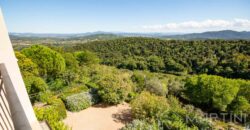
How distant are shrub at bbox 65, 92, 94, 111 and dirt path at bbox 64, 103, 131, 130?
35 cm

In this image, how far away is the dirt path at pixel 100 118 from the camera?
12.6m

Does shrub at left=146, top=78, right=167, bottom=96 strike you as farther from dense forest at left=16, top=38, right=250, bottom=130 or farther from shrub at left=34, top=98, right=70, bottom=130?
shrub at left=34, top=98, right=70, bottom=130

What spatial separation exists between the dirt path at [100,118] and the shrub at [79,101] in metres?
0.35

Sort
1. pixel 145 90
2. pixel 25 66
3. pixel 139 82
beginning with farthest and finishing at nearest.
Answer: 1. pixel 25 66
2. pixel 139 82
3. pixel 145 90

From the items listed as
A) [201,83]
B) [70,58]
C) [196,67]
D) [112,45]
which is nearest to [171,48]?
[196,67]

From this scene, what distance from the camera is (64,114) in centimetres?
1313

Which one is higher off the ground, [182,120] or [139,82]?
[182,120]

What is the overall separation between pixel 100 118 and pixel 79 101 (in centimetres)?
221

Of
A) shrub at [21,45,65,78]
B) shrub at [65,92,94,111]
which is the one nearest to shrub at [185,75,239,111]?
shrub at [65,92,94,111]

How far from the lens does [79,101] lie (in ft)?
48.6

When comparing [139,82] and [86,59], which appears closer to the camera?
[139,82]

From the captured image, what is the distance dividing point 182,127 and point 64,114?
23.7ft

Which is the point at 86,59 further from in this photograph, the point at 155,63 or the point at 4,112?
the point at 4,112

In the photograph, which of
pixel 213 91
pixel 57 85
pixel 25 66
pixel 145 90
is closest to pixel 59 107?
pixel 145 90
